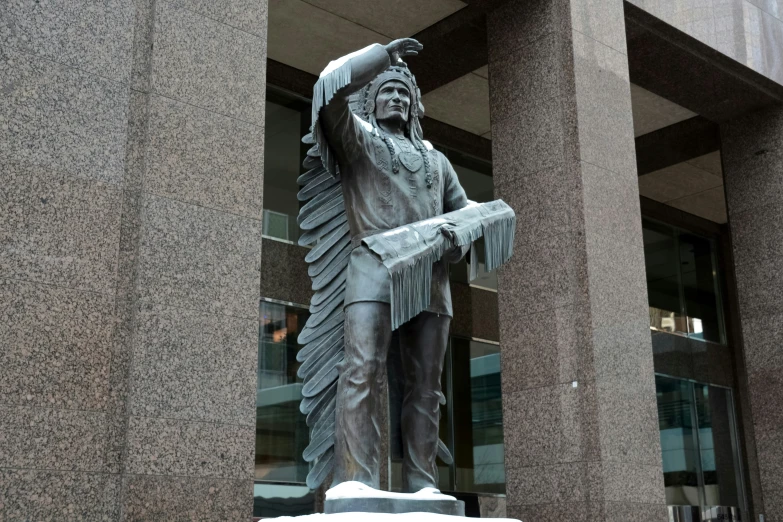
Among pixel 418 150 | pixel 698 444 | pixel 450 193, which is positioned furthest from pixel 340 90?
pixel 698 444

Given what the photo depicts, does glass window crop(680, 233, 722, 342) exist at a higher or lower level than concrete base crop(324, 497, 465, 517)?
higher

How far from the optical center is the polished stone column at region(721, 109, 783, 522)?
13.7 m

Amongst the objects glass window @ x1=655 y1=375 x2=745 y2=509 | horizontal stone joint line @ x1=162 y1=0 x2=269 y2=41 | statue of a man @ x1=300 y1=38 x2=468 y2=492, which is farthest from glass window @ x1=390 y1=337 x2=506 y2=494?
statue of a man @ x1=300 y1=38 x2=468 y2=492

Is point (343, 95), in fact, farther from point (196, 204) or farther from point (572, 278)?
point (572, 278)

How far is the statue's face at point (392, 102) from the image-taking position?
589 cm

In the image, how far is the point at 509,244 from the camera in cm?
589

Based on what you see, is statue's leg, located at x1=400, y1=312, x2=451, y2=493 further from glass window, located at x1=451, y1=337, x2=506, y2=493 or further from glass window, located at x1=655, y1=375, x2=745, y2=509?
glass window, located at x1=655, y1=375, x2=745, y2=509

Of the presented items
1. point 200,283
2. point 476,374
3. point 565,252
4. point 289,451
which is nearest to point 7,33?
point 200,283

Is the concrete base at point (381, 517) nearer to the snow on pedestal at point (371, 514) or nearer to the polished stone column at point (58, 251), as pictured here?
the snow on pedestal at point (371, 514)

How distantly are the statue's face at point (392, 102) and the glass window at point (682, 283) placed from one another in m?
15.3

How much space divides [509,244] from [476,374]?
1026 cm

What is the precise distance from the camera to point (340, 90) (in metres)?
5.25

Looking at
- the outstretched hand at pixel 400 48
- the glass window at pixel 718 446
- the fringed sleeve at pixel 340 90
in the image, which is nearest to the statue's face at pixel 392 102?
the outstretched hand at pixel 400 48

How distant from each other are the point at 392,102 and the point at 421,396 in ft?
5.89
